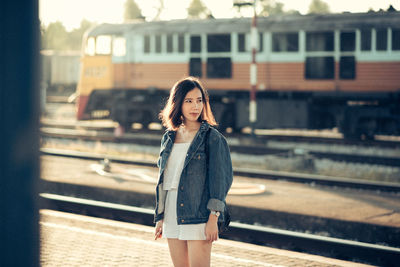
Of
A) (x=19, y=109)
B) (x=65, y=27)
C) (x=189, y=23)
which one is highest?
(x=65, y=27)

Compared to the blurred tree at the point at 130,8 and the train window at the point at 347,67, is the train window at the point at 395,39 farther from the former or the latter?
the blurred tree at the point at 130,8

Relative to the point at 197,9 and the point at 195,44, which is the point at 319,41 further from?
the point at 197,9

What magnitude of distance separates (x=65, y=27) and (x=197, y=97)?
9676 centimetres

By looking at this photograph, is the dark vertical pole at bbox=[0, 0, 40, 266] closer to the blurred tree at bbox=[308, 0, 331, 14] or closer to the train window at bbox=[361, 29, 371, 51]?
the train window at bbox=[361, 29, 371, 51]

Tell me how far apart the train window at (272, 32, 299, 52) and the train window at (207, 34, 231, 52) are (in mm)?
1314

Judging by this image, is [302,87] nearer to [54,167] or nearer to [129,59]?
[129,59]

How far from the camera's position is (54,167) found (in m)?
10.4

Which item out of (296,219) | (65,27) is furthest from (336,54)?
(65,27)

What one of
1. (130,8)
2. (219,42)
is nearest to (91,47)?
(219,42)

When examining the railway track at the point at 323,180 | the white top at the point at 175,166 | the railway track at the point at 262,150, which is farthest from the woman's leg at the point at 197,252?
the railway track at the point at 323,180

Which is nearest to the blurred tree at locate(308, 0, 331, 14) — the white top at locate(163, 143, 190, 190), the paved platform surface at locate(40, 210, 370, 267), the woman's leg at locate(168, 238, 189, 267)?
the paved platform surface at locate(40, 210, 370, 267)

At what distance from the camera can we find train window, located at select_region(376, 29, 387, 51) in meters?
15.2

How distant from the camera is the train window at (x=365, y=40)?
50.5 feet

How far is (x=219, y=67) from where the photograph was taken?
55.9 ft
